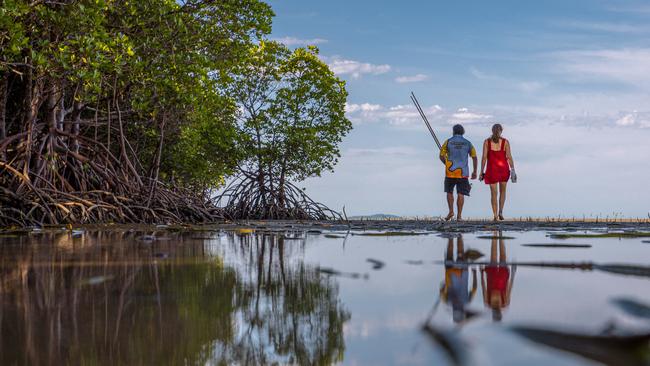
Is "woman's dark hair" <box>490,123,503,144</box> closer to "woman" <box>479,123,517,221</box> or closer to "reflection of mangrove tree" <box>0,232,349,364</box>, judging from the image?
"woman" <box>479,123,517,221</box>

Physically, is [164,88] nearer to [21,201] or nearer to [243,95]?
[21,201]

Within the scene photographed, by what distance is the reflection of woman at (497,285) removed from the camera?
6.84 ft

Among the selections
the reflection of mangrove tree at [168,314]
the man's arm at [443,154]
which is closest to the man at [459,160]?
the man's arm at [443,154]

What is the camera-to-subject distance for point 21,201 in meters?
9.92

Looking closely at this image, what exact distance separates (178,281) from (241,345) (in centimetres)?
137

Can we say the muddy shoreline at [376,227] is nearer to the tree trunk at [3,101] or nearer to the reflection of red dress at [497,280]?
the tree trunk at [3,101]

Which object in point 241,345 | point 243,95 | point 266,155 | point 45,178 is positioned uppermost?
point 243,95

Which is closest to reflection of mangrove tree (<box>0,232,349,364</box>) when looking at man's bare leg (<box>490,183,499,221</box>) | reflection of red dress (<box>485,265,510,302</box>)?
reflection of red dress (<box>485,265,510,302</box>)

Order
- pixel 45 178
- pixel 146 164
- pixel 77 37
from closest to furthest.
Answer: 1. pixel 77 37
2. pixel 45 178
3. pixel 146 164

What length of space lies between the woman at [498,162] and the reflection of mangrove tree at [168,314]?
1077 centimetres

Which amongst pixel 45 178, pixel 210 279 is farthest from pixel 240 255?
pixel 45 178

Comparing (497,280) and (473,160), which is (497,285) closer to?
(497,280)

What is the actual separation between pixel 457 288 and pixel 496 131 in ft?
39.1

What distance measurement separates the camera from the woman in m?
13.8
